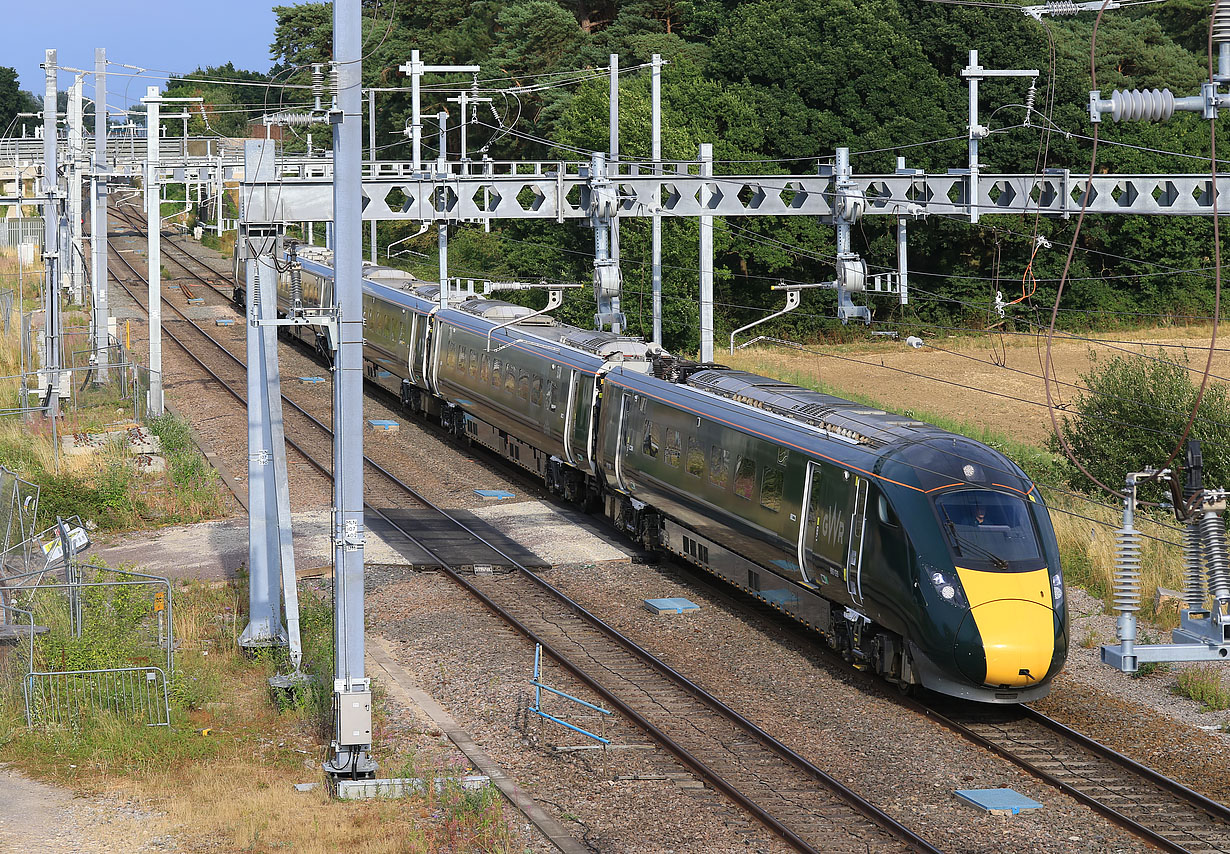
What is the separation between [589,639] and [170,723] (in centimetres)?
554

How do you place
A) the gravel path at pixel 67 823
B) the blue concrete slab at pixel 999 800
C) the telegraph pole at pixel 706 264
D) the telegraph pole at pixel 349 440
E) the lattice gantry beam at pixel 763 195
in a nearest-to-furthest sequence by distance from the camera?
the gravel path at pixel 67 823
the blue concrete slab at pixel 999 800
the telegraph pole at pixel 349 440
the telegraph pole at pixel 706 264
the lattice gantry beam at pixel 763 195

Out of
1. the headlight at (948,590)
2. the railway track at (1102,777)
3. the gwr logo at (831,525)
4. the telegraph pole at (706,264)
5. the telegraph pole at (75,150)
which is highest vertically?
the telegraph pole at (75,150)

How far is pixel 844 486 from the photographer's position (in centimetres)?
1617

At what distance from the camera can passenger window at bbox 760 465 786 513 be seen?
17.6 m

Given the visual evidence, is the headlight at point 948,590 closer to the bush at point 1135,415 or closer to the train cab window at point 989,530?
the train cab window at point 989,530

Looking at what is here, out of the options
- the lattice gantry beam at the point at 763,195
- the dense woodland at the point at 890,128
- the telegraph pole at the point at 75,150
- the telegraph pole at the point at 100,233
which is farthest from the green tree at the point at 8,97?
the lattice gantry beam at the point at 763,195

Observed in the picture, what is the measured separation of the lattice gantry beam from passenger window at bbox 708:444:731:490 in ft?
21.0

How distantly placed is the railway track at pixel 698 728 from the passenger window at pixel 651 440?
2.54 meters

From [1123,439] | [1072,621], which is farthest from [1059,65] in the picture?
[1072,621]

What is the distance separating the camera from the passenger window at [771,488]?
17609 mm

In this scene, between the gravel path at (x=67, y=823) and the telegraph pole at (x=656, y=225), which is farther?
the telegraph pole at (x=656, y=225)

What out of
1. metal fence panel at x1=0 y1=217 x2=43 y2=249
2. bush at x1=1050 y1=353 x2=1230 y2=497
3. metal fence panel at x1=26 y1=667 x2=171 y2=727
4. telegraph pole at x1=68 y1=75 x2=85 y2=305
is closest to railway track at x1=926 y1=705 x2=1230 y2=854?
metal fence panel at x1=26 y1=667 x2=171 y2=727

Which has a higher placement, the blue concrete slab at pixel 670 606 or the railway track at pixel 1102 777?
the blue concrete slab at pixel 670 606

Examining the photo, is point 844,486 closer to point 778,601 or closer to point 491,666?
point 778,601
